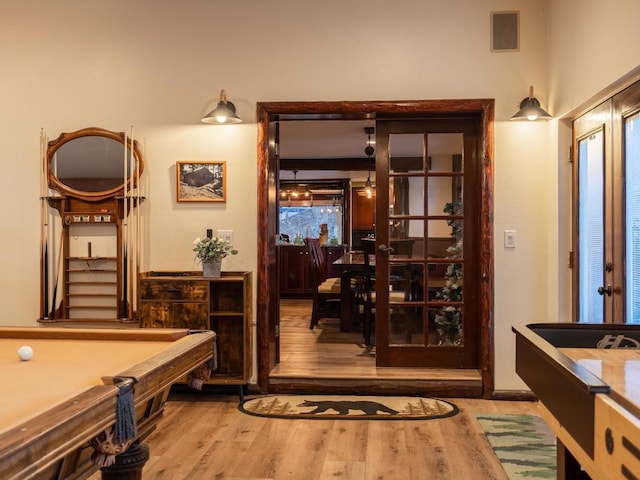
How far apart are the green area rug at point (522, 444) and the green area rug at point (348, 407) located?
33 cm

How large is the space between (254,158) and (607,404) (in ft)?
10.9

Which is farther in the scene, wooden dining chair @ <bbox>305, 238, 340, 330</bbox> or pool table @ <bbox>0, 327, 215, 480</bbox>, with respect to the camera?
wooden dining chair @ <bbox>305, 238, 340, 330</bbox>

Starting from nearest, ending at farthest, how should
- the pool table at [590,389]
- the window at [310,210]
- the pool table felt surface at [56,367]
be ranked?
the pool table at [590,389] → the pool table felt surface at [56,367] → the window at [310,210]

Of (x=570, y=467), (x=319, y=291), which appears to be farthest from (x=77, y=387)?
(x=319, y=291)

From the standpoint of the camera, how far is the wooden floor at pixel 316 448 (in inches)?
112

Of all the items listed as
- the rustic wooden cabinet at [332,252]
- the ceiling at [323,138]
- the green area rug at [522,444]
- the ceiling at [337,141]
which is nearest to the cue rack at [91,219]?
the ceiling at [337,141]

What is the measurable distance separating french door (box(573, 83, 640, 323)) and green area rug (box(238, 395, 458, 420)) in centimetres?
116

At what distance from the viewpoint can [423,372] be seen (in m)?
4.29

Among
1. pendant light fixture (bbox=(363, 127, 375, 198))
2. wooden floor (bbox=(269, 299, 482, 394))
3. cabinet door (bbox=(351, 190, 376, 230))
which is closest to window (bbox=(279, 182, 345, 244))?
cabinet door (bbox=(351, 190, 376, 230))

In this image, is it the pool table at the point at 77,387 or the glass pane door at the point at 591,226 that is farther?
the glass pane door at the point at 591,226

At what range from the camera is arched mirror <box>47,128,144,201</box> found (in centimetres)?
427

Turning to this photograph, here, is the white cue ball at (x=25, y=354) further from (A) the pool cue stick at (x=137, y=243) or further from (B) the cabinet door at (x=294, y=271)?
(B) the cabinet door at (x=294, y=271)

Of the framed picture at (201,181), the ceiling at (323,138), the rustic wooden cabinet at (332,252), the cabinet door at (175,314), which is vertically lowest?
the cabinet door at (175,314)

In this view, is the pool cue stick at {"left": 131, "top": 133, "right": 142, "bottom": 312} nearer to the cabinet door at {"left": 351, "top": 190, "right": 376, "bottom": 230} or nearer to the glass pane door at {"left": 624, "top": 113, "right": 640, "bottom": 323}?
the glass pane door at {"left": 624, "top": 113, "right": 640, "bottom": 323}
